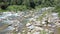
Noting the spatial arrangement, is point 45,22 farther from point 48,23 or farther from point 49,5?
point 49,5

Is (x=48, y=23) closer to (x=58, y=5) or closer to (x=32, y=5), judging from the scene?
(x=58, y=5)

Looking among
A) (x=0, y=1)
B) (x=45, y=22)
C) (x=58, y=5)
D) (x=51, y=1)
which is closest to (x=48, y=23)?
(x=45, y=22)

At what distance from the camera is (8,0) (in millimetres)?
20281

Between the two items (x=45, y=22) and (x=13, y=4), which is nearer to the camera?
(x=45, y=22)

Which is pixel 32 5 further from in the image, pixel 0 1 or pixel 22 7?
pixel 0 1

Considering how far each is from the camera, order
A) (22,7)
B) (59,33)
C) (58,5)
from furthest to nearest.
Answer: (22,7) → (58,5) → (59,33)

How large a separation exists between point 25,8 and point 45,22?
7.20 metres

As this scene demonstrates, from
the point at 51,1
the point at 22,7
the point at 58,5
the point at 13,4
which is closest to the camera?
the point at 58,5

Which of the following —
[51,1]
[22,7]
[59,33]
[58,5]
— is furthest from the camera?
[22,7]

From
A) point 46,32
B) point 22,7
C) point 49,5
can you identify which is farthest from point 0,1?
point 46,32

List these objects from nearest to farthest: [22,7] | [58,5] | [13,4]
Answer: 1. [58,5]
2. [22,7]
3. [13,4]

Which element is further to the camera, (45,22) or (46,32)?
(45,22)

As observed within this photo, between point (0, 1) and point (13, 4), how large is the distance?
1744mm

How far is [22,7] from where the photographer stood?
18672mm
